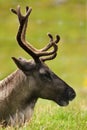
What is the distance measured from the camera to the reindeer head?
44.5 feet

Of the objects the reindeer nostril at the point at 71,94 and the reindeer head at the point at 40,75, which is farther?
the reindeer nostril at the point at 71,94

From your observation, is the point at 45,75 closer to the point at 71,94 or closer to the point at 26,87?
the point at 26,87

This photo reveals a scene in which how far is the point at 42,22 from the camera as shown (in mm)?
78500

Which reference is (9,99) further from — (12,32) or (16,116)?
(12,32)

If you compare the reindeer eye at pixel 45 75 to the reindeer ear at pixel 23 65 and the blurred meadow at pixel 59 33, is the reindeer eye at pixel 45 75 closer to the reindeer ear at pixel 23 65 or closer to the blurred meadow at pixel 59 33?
the reindeer ear at pixel 23 65

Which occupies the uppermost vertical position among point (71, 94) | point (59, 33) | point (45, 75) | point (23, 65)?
point (23, 65)

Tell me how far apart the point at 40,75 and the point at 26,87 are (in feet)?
1.17

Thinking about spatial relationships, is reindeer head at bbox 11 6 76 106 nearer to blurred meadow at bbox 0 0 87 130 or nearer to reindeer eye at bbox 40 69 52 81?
reindeer eye at bbox 40 69 52 81

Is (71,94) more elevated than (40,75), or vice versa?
(40,75)

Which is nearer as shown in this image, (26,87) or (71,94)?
(26,87)

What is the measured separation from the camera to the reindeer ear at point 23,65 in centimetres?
1334

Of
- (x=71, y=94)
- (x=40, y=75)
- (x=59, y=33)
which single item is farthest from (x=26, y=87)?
(x=59, y=33)

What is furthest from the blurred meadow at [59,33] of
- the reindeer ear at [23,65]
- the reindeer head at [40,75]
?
the reindeer ear at [23,65]

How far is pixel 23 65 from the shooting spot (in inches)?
528
